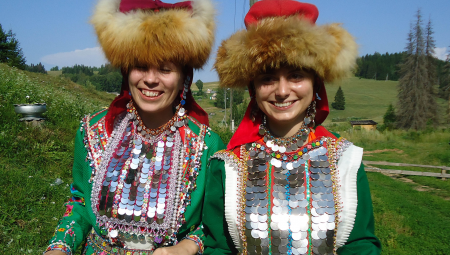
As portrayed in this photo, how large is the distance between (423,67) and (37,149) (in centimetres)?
3904

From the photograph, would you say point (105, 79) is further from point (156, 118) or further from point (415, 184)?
point (156, 118)

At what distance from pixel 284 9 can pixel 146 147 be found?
1.26 m

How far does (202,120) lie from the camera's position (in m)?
2.34

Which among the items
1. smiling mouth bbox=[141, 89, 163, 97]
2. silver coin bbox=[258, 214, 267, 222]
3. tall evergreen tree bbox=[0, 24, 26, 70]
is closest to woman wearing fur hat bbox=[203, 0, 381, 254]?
silver coin bbox=[258, 214, 267, 222]

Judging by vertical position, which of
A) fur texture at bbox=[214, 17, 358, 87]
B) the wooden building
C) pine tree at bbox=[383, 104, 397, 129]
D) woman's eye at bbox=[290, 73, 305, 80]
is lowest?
the wooden building

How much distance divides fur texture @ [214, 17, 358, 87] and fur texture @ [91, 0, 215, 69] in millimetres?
286

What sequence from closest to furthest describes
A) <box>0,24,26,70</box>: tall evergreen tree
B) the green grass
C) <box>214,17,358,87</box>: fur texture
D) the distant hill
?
1. <box>214,17,358,87</box>: fur texture
2. the green grass
3. <box>0,24,26,70</box>: tall evergreen tree
4. the distant hill

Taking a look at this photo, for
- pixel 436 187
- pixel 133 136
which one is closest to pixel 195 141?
pixel 133 136

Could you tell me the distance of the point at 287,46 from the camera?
5.38 ft

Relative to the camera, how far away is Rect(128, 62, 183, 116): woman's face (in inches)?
79.6

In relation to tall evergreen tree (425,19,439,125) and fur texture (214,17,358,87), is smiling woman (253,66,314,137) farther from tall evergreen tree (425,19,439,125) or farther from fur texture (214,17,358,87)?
tall evergreen tree (425,19,439,125)

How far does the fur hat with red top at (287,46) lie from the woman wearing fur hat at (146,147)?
34cm

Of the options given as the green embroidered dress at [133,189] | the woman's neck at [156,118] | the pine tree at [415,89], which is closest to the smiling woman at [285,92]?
the green embroidered dress at [133,189]

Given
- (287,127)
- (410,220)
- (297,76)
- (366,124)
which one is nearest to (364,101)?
(366,124)
